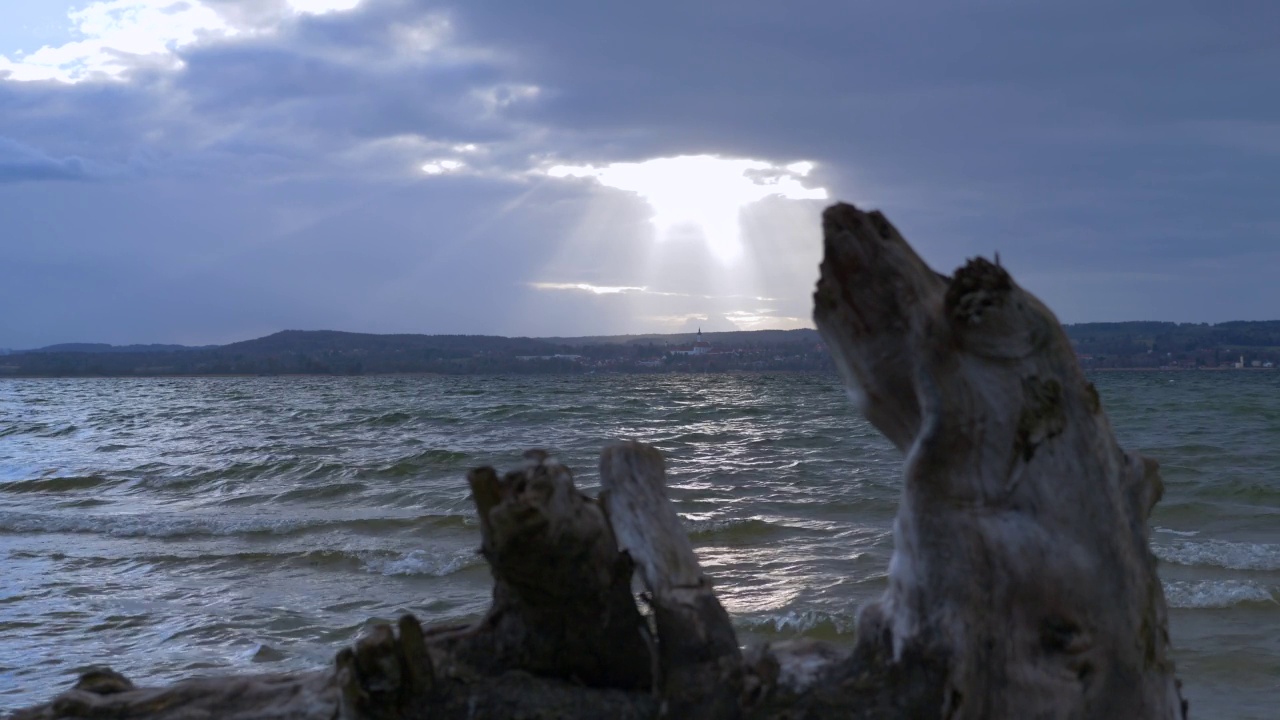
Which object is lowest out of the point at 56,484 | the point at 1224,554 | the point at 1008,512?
the point at 56,484

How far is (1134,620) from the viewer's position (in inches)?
96.1

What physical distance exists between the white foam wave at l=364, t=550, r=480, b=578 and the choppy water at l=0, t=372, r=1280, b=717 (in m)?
0.03

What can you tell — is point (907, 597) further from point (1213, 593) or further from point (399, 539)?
point (399, 539)

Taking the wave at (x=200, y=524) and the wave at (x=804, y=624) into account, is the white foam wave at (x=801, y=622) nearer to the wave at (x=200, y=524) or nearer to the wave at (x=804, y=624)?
the wave at (x=804, y=624)

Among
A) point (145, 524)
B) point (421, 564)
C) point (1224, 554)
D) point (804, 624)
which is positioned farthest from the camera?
point (145, 524)

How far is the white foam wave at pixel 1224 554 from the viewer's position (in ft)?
25.0

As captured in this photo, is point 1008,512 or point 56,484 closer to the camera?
point 1008,512

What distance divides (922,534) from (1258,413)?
82.0ft

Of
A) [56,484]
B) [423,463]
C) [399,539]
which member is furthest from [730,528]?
[56,484]

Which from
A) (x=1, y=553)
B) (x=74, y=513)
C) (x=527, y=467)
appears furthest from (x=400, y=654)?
(x=74, y=513)

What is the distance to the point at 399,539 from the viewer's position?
968cm

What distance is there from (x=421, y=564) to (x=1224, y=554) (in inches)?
250

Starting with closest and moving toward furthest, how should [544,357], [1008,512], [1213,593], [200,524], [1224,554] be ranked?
[1008,512] → [1213,593] → [1224,554] → [200,524] → [544,357]

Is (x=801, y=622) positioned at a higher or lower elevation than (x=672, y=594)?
lower
